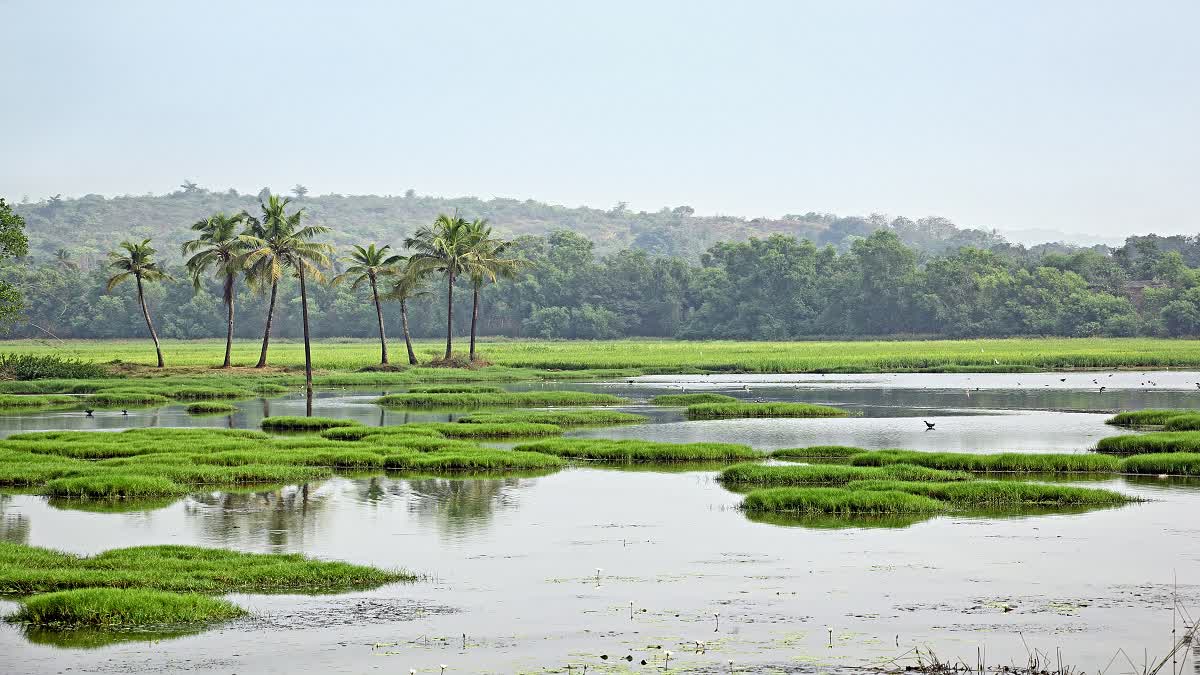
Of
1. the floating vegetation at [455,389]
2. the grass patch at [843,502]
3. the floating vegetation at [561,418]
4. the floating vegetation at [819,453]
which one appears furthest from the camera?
the floating vegetation at [455,389]

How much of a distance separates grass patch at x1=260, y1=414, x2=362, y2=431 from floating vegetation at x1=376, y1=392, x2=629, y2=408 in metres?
13.3

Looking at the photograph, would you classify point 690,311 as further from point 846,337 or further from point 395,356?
point 395,356

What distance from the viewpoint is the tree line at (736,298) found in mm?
144125

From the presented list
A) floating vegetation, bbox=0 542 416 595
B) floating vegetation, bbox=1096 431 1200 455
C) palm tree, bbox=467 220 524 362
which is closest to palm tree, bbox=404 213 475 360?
palm tree, bbox=467 220 524 362

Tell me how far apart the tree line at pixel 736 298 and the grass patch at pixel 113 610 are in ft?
355

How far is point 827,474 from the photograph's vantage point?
1409 inches

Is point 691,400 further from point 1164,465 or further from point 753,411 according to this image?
point 1164,465

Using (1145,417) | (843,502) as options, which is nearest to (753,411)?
(1145,417)

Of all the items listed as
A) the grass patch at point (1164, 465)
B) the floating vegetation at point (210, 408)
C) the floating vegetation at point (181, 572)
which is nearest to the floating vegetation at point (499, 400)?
the floating vegetation at point (210, 408)

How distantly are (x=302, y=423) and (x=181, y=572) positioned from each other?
3109 cm

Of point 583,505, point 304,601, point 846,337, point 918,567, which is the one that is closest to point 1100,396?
point 583,505

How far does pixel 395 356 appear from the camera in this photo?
115 meters

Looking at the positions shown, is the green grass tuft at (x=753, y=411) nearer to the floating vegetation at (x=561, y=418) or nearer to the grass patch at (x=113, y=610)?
the floating vegetation at (x=561, y=418)

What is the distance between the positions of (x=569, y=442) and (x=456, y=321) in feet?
441
